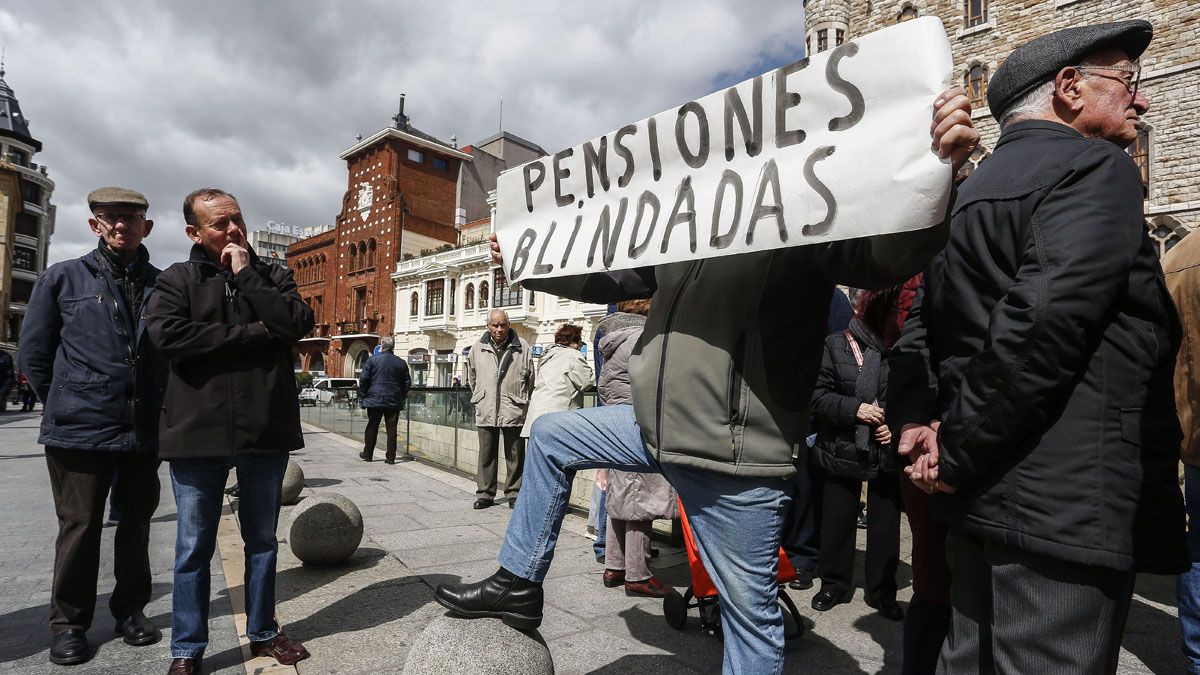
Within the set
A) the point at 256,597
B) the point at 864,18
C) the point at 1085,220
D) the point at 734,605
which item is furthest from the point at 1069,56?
the point at 864,18

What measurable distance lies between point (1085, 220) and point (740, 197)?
84cm

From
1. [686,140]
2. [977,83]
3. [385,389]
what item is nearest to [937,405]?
[686,140]

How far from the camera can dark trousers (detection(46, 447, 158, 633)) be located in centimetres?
317

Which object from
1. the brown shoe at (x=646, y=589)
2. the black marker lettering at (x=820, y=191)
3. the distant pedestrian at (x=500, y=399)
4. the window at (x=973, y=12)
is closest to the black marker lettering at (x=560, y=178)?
the black marker lettering at (x=820, y=191)

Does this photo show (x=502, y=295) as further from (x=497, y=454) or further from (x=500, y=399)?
(x=497, y=454)

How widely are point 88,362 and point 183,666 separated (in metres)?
1.55

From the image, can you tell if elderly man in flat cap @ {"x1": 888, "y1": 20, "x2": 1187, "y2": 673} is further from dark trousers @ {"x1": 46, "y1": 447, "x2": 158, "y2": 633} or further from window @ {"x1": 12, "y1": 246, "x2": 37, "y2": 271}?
window @ {"x1": 12, "y1": 246, "x2": 37, "y2": 271}

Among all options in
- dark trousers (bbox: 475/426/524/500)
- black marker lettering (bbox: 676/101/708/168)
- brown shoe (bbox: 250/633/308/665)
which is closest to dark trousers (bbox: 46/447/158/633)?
brown shoe (bbox: 250/633/308/665)

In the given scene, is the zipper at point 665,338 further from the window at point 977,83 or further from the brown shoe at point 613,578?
the window at point 977,83

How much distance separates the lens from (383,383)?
10.6 metres

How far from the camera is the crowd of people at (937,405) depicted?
5.07 ft

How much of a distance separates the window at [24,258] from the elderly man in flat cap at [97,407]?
2909 inches

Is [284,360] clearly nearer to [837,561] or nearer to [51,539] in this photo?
[837,561]

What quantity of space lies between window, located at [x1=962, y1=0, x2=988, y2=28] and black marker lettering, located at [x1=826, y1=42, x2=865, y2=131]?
86.8ft
